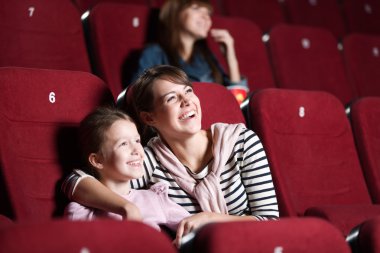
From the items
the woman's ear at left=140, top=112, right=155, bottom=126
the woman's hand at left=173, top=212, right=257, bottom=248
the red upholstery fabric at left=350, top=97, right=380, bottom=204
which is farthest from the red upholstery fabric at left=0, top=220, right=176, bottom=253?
the red upholstery fabric at left=350, top=97, right=380, bottom=204

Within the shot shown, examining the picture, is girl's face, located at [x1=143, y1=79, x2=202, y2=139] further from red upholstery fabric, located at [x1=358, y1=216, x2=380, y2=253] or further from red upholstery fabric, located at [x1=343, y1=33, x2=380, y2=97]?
red upholstery fabric, located at [x1=343, y1=33, x2=380, y2=97]

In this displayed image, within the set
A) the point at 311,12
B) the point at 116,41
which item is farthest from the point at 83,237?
the point at 311,12

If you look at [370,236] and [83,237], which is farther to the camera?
[370,236]

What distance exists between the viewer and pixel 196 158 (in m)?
0.55

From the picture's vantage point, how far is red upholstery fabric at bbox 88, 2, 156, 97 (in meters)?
0.74

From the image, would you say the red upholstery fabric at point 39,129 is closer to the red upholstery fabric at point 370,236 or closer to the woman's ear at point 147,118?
the woman's ear at point 147,118

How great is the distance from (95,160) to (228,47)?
37 cm

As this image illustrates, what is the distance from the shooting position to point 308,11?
108cm

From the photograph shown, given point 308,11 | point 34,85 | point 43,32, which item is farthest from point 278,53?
point 34,85

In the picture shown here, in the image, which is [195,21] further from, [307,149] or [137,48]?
[307,149]

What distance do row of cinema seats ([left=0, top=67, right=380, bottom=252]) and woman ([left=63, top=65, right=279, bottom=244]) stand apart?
4 cm

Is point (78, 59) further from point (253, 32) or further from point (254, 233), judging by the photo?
point (254, 233)

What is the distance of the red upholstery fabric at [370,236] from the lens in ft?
1.37

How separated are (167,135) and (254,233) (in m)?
0.19
